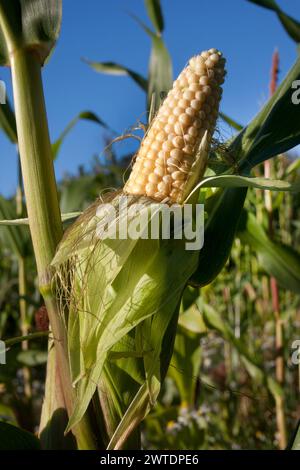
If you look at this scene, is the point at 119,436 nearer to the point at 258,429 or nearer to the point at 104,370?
the point at 104,370

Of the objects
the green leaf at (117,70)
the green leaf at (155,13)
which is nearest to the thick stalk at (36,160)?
the green leaf at (117,70)

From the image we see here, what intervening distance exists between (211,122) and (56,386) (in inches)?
15.1

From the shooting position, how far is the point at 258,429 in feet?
5.65

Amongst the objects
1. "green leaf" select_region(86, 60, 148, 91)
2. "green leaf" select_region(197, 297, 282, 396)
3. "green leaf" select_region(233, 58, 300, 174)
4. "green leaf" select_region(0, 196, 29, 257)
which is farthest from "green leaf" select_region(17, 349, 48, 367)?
"green leaf" select_region(86, 60, 148, 91)

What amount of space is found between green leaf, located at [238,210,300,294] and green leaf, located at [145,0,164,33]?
0.87 metres

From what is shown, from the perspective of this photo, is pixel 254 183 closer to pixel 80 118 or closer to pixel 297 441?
pixel 297 441

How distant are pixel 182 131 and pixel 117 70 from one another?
1172mm

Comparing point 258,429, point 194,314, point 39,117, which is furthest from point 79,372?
point 258,429

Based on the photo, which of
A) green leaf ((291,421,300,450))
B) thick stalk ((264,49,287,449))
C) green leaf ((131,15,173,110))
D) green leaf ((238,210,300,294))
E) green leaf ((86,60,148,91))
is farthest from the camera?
green leaf ((86,60,148,91))

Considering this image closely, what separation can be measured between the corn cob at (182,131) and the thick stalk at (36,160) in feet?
0.34

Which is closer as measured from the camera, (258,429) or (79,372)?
(79,372)

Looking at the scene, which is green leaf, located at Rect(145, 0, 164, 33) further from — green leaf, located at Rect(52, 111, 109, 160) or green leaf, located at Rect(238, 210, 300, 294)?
green leaf, located at Rect(238, 210, 300, 294)

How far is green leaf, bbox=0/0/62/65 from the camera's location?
23.5 inches

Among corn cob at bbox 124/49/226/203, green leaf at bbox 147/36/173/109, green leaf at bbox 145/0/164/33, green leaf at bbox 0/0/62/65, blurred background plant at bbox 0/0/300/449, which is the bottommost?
blurred background plant at bbox 0/0/300/449
